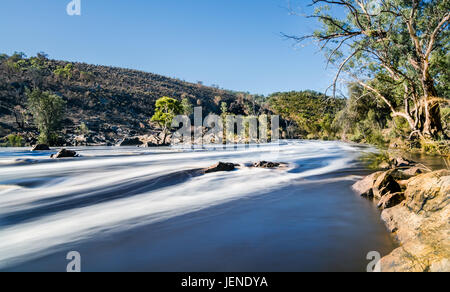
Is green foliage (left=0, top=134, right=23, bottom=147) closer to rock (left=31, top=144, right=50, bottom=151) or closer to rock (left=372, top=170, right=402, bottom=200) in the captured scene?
rock (left=31, top=144, right=50, bottom=151)

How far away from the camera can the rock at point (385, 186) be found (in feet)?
13.2

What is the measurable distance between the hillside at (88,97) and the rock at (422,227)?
3179 centimetres

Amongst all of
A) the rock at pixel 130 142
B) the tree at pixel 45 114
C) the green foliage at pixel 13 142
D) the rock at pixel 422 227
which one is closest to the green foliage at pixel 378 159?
the rock at pixel 422 227

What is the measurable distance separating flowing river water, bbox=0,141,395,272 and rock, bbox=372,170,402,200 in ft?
1.24

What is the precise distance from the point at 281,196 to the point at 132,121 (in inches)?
A: 1740

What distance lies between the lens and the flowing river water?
7.83ft

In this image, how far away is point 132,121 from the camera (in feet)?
143

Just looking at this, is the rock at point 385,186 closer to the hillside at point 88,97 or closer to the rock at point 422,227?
the rock at point 422,227

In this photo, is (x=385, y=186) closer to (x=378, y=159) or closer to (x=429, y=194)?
(x=429, y=194)

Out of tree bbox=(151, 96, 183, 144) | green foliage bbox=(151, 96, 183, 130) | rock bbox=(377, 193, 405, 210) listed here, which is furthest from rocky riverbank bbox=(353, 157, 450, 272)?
green foliage bbox=(151, 96, 183, 130)

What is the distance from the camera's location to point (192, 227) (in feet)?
10.9

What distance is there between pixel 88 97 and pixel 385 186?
57.6 m

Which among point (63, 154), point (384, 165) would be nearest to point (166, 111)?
point (63, 154)
